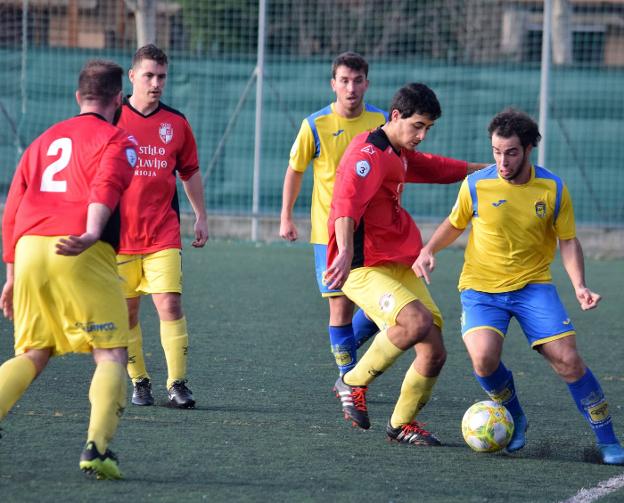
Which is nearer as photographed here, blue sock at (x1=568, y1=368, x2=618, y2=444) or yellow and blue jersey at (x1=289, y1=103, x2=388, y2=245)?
blue sock at (x1=568, y1=368, x2=618, y2=444)

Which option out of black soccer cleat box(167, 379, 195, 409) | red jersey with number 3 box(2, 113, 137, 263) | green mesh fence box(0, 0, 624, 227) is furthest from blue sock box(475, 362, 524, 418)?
green mesh fence box(0, 0, 624, 227)

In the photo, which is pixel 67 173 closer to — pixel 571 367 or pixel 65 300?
pixel 65 300

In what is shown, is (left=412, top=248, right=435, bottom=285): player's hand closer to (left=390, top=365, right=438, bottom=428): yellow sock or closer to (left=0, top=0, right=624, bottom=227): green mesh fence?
(left=390, top=365, right=438, bottom=428): yellow sock

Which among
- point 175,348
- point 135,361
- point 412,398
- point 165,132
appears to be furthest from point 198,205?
point 412,398

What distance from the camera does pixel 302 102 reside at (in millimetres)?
15508

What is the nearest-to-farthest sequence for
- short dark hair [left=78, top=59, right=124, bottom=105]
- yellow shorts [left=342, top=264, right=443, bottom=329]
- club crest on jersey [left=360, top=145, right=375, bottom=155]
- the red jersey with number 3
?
the red jersey with number 3 < short dark hair [left=78, top=59, right=124, bottom=105] < yellow shorts [left=342, top=264, right=443, bottom=329] < club crest on jersey [left=360, top=145, right=375, bottom=155]

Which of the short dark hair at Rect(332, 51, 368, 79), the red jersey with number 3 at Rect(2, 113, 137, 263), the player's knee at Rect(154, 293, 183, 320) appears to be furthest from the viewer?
the short dark hair at Rect(332, 51, 368, 79)

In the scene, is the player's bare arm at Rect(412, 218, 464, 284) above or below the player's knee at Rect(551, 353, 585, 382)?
above

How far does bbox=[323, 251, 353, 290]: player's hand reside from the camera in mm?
5348

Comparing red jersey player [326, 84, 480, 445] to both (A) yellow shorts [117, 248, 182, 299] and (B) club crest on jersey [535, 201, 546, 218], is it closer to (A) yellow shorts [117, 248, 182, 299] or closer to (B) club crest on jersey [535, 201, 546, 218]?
(B) club crest on jersey [535, 201, 546, 218]

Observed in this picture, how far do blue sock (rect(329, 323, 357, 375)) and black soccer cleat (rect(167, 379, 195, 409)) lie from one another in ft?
3.33

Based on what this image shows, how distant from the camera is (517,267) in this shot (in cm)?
567

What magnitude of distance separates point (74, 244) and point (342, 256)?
4.80 feet

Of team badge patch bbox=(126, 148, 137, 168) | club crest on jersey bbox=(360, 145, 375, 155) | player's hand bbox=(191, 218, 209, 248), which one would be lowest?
player's hand bbox=(191, 218, 209, 248)
